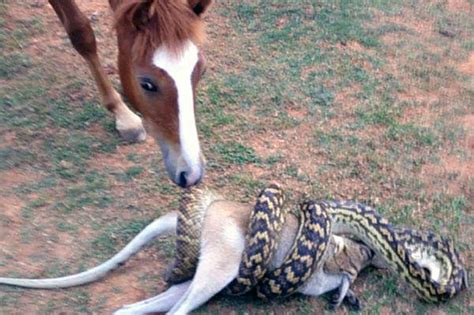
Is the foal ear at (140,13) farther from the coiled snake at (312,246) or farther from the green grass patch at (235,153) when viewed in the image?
the green grass patch at (235,153)

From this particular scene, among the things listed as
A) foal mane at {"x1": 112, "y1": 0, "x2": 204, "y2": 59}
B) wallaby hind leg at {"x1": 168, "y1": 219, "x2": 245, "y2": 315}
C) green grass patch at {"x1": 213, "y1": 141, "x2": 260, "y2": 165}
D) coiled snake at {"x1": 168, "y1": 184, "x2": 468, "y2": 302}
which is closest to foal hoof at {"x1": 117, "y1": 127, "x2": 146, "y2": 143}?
green grass patch at {"x1": 213, "y1": 141, "x2": 260, "y2": 165}

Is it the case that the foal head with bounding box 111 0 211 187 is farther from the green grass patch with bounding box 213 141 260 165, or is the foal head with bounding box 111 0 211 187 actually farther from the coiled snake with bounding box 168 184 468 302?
the green grass patch with bounding box 213 141 260 165

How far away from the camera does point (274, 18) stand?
6477mm

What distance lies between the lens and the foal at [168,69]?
393 cm

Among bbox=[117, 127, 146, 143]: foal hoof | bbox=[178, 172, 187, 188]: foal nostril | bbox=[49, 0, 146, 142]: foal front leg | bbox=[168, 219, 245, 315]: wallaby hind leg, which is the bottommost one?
bbox=[117, 127, 146, 143]: foal hoof

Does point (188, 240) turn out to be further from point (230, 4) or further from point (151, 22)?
point (230, 4)

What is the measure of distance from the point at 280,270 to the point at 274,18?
3.24 metres

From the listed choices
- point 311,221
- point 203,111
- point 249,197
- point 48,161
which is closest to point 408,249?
point 311,221

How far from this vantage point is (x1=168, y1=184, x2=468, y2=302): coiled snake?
3.66m

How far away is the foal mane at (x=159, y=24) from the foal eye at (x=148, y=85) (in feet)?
0.41

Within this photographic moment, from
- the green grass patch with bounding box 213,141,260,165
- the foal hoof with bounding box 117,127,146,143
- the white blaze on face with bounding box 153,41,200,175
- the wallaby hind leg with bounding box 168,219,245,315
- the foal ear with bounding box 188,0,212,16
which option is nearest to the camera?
the wallaby hind leg with bounding box 168,219,245,315

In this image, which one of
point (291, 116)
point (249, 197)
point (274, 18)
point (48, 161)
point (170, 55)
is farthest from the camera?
point (274, 18)

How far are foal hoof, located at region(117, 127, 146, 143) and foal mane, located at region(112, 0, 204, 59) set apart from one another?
3.61ft

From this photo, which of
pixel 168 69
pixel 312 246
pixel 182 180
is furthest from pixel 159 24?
pixel 312 246
